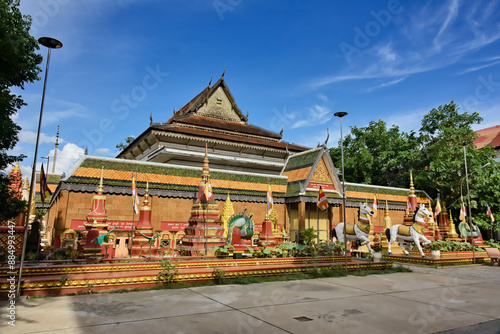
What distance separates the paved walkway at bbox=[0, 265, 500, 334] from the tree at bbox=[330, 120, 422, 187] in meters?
28.6

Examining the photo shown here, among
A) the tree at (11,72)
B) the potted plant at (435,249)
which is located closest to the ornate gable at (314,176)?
the potted plant at (435,249)

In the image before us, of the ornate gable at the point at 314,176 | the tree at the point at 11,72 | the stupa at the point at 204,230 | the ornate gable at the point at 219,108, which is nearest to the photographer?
the tree at the point at 11,72

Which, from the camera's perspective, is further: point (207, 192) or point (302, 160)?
point (302, 160)

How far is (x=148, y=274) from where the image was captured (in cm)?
850

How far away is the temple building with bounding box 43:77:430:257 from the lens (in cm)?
1709

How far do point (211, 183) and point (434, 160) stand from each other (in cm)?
2295

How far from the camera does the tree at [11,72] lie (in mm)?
9820

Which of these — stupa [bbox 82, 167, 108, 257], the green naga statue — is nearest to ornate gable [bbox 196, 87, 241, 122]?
the green naga statue

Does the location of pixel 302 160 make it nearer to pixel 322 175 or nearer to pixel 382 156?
pixel 322 175

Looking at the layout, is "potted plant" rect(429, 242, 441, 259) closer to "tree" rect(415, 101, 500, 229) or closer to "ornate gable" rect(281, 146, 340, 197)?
"ornate gable" rect(281, 146, 340, 197)

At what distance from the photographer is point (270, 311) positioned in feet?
20.2

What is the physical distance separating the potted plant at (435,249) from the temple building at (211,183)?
7468 mm

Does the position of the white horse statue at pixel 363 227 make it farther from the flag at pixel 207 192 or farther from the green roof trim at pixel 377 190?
the green roof trim at pixel 377 190

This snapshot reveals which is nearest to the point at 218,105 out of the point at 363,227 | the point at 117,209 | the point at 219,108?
the point at 219,108
